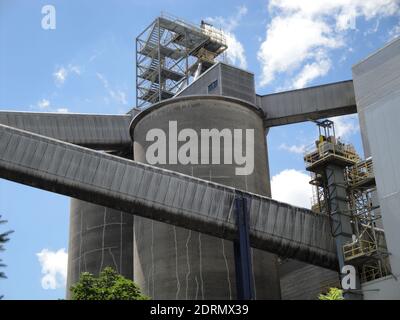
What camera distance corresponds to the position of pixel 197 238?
107 ft

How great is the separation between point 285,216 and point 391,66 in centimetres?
989

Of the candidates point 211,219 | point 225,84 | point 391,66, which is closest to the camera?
point 211,219

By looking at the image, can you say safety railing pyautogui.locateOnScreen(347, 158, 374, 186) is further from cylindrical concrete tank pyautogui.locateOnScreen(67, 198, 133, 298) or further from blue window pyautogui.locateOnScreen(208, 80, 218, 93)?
cylindrical concrete tank pyautogui.locateOnScreen(67, 198, 133, 298)

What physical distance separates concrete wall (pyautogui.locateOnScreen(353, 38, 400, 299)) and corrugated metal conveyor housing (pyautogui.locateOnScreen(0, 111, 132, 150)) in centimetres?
1787

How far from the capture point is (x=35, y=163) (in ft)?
94.5

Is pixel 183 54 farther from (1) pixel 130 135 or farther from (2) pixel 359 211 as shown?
(2) pixel 359 211

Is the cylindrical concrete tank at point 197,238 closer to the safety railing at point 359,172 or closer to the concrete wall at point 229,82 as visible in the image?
the concrete wall at point 229,82

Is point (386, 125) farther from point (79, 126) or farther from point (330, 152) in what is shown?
point (79, 126)

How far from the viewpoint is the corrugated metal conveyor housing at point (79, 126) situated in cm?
4016

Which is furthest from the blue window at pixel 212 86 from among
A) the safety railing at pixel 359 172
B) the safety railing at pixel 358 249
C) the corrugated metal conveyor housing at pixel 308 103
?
the safety railing at pixel 358 249

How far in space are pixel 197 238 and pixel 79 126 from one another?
46.5 ft

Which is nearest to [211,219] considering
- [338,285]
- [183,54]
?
[338,285]

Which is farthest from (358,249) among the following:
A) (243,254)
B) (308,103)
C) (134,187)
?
(308,103)

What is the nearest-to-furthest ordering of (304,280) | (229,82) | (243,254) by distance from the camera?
1. (243,254)
2. (229,82)
3. (304,280)
